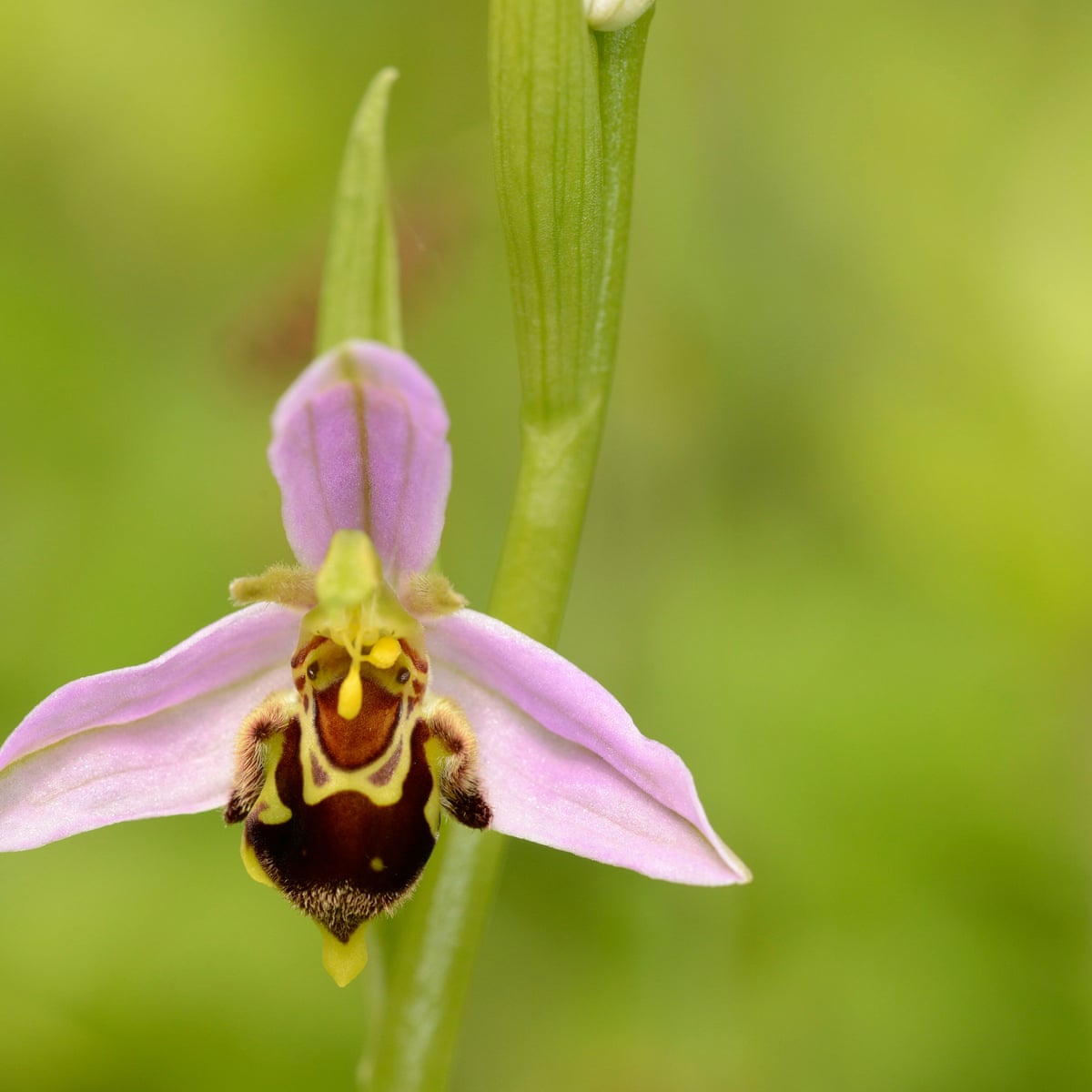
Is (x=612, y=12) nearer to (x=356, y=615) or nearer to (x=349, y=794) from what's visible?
(x=356, y=615)

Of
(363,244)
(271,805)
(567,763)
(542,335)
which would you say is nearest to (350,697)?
(271,805)

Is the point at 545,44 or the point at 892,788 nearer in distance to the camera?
the point at 545,44

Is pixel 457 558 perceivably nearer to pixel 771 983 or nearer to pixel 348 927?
pixel 771 983

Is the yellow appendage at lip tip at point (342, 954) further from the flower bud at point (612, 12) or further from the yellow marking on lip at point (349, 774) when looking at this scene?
the flower bud at point (612, 12)

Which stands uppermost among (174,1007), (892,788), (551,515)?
(551,515)

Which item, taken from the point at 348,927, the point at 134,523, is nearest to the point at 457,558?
the point at 134,523

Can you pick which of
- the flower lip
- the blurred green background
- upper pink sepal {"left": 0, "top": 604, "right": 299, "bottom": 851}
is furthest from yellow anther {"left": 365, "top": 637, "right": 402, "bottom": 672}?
the blurred green background

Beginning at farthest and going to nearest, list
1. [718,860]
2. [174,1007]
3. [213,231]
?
[213,231]
[174,1007]
[718,860]
